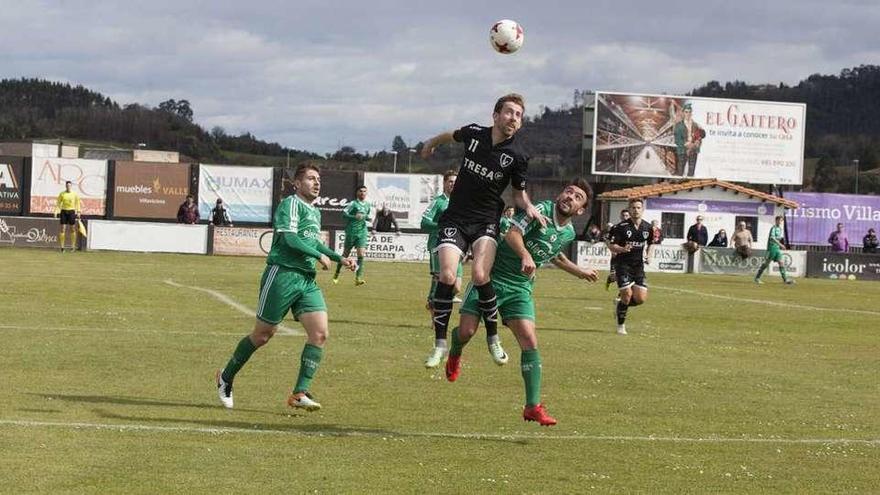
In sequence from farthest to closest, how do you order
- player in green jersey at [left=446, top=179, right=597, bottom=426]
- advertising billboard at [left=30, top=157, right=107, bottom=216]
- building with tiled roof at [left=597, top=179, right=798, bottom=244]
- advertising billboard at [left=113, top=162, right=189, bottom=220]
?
1. building with tiled roof at [left=597, top=179, right=798, bottom=244]
2. advertising billboard at [left=113, top=162, right=189, bottom=220]
3. advertising billboard at [left=30, top=157, right=107, bottom=216]
4. player in green jersey at [left=446, top=179, right=597, bottom=426]

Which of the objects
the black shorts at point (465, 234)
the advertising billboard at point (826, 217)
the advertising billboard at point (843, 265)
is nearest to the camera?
the black shorts at point (465, 234)

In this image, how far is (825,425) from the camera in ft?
37.6

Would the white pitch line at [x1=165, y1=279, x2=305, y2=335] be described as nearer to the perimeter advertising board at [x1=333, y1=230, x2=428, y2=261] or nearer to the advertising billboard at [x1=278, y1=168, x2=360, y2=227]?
the perimeter advertising board at [x1=333, y1=230, x2=428, y2=261]

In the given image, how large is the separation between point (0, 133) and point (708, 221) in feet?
247

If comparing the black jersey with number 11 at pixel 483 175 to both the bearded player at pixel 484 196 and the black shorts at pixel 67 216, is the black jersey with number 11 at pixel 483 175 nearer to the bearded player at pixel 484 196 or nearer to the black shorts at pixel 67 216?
the bearded player at pixel 484 196

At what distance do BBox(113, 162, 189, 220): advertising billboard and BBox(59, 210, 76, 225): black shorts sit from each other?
19673 mm

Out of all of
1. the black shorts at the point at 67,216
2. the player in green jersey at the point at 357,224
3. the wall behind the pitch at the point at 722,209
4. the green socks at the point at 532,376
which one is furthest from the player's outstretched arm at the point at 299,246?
the wall behind the pitch at the point at 722,209

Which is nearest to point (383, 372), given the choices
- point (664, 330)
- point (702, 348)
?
point (702, 348)

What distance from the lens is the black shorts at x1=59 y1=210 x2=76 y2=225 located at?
146 ft

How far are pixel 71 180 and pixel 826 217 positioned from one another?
1586 inches

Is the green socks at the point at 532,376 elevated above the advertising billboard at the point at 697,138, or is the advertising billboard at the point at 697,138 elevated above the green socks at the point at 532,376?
the advertising billboard at the point at 697,138

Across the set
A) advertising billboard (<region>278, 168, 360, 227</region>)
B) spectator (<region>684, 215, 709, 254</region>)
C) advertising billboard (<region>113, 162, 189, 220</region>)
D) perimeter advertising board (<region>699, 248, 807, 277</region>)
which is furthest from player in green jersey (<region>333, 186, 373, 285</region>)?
advertising billboard (<region>113, 162, 189, 220</region>)

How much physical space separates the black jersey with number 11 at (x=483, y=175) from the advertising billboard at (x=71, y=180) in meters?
55.1

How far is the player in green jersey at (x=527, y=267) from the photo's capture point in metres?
10.7
